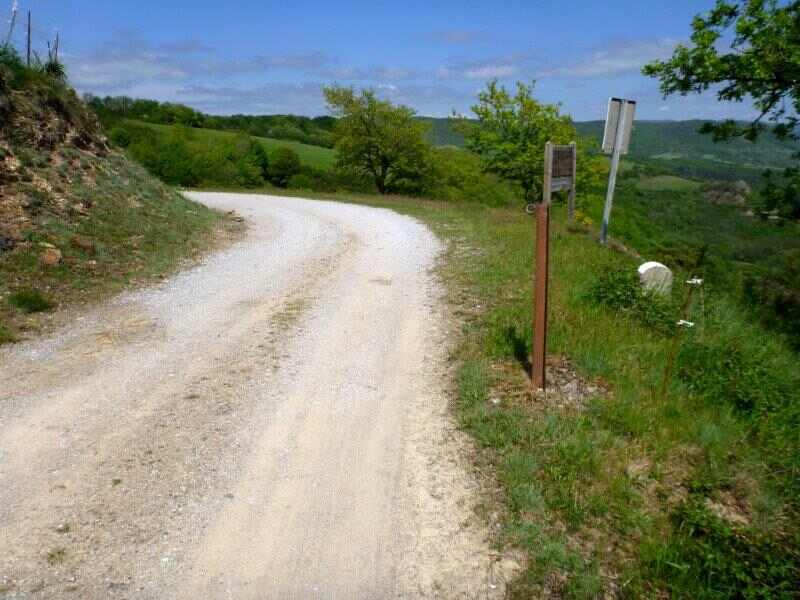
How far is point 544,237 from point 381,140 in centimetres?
3666

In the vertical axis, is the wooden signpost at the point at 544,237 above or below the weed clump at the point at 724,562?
above

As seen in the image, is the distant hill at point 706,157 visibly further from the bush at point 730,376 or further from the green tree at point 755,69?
the bush at point 730,376

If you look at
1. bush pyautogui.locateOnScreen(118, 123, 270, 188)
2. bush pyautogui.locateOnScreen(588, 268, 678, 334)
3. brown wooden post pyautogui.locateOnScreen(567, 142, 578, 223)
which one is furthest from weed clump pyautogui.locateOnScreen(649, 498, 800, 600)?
bush pyautogui.locateOnScreen(118, 123, 270, 188)

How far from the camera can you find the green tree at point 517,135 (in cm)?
2733

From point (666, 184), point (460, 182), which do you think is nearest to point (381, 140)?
point (460, 182)

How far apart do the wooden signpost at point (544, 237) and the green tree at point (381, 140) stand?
35397mm

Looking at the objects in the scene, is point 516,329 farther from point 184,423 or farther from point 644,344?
point 184,423

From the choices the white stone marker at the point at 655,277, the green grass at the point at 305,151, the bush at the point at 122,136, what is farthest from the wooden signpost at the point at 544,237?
the green grass at the point at 305,151

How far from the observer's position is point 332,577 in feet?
10.4

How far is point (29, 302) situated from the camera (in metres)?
A: 7.24

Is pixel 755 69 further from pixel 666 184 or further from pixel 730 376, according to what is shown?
pixel 666 184

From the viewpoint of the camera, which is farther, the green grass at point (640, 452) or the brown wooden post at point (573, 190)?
the brown wooden post at point (573, 190)

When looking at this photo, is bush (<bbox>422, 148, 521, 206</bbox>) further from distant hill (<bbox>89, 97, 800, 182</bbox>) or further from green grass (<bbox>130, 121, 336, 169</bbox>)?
green grass (<bbox>130, 121, 336, 169</bbox>)

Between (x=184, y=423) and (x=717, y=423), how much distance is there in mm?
4557
